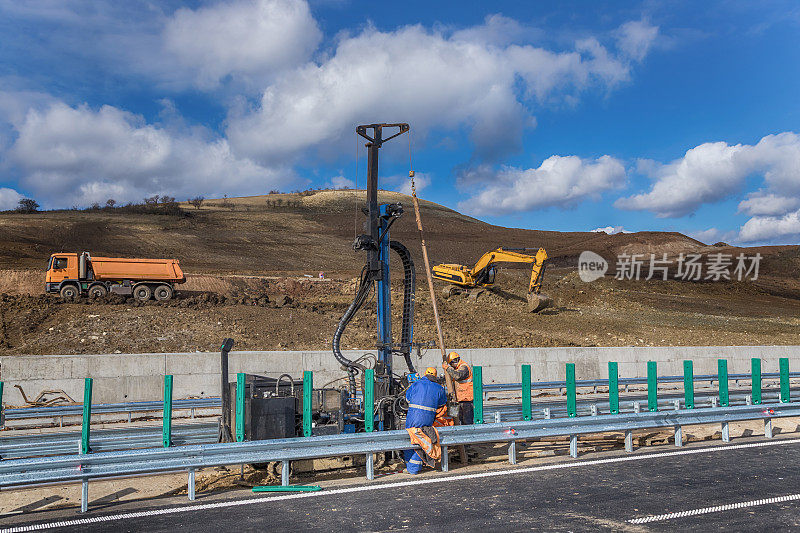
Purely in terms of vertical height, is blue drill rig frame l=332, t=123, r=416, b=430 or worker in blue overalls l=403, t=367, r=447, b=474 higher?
blue drill rig frame l=332, t=123, r=416, b=430

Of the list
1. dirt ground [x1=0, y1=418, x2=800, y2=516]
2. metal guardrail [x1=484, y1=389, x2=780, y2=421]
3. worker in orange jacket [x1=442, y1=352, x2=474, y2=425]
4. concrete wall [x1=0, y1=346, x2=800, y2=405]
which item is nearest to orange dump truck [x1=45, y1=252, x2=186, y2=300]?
concrete wall [x1=0, y1=346, x2=800, y2=405]

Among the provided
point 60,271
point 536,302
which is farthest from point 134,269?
point 536,302

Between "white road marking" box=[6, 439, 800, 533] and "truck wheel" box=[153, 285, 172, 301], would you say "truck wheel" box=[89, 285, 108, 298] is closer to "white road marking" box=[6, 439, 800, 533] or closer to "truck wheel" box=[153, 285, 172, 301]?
"truck wheel" box=[153, 285, 172, 301]

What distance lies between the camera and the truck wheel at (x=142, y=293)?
101 feet

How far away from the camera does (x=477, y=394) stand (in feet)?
35.9

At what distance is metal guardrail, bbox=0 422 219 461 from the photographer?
10297 millimetres

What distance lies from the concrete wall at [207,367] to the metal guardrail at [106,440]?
5.15 meters

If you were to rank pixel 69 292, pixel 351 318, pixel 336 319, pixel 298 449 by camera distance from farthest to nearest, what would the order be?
pixel 69 292 → pixel 336 319 → pixel 351 318 → pixel 298 449

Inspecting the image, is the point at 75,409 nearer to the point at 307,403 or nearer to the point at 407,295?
the point at 307,403

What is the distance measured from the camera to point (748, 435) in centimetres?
1270

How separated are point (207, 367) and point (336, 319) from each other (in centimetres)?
1066

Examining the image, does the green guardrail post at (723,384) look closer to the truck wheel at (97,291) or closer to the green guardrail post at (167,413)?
the green guardrail post at (167,413)

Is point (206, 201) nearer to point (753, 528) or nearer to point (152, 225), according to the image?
point (152, 225)

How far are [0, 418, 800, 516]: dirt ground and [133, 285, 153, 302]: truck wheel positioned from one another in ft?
71.8
